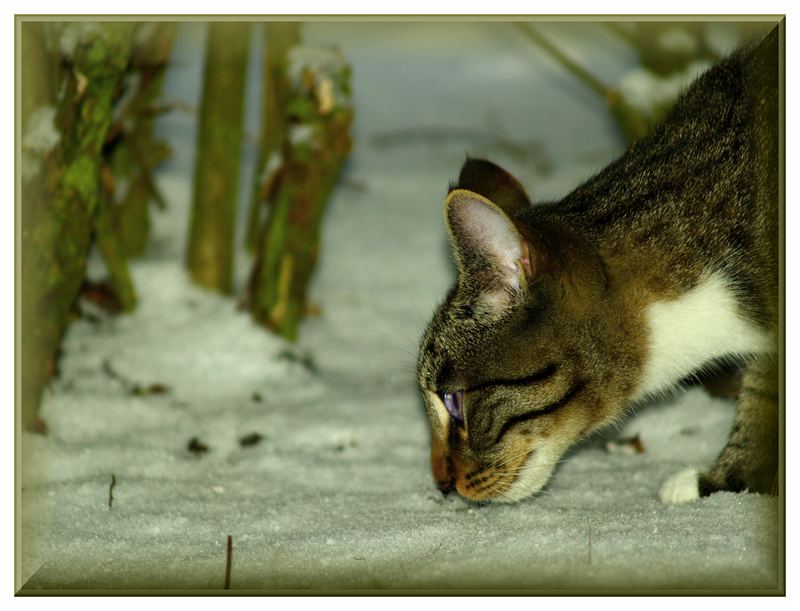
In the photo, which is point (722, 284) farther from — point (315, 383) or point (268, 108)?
point (268, 108)

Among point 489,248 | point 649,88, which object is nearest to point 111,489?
point 489,248

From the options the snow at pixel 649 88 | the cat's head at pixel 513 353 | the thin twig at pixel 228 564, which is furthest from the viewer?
the snow at pixel 649 88

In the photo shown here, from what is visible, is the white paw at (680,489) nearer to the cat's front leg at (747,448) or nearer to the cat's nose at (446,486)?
the cat's front leg at (747,448)

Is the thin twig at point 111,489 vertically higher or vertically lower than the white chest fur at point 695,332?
lower

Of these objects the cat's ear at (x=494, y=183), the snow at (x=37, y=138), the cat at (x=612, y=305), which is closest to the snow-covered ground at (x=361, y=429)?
the cat at (x=612, y=305)

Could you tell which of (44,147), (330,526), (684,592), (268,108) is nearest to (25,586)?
(330,526)

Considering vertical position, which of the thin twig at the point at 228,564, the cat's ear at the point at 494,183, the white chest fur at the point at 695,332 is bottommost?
the thin twig at the point at 228,564

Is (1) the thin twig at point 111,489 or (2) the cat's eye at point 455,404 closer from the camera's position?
(2) the cat's eye at point 455,404

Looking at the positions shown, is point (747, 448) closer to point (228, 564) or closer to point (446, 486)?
point (446, 486)
